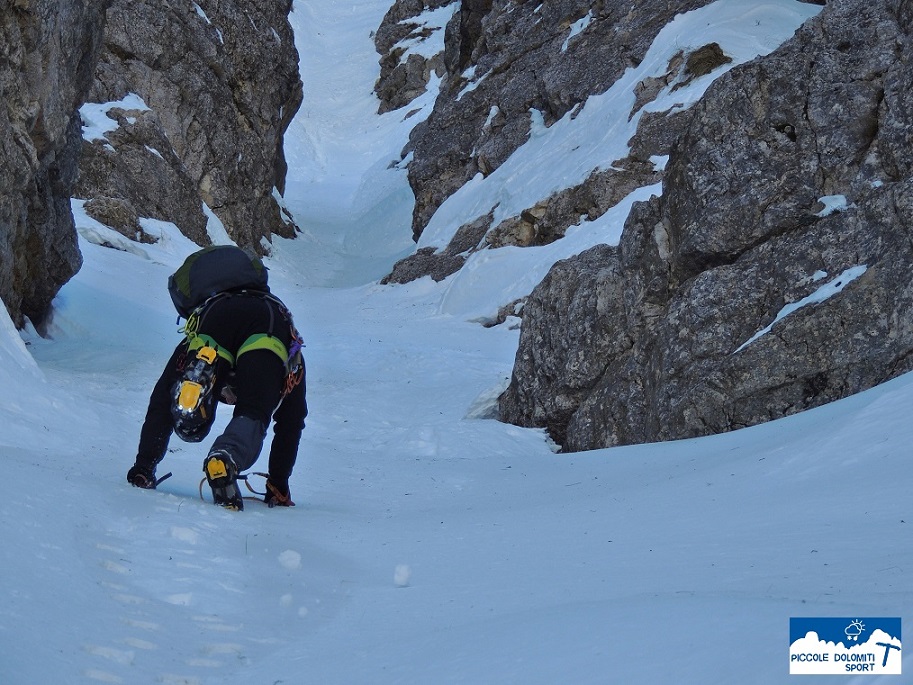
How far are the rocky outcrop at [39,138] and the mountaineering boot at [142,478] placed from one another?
7468 mm

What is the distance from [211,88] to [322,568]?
34348 mm

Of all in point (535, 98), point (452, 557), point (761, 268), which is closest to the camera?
point (452, 557)

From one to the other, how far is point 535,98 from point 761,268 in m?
22.8

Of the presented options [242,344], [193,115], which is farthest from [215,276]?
[193,115]

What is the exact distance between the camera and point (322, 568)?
3.94 meters

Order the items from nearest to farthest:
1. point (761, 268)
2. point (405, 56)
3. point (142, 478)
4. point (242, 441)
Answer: point (242, 441)
point (142, 478)
point (761, 268)
point (405, 56)

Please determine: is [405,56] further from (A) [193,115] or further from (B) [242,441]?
(B) [242,441]

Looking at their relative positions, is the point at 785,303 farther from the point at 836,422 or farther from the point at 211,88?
the point at 211,88

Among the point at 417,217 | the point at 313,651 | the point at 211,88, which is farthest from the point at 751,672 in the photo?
the point at 211,88

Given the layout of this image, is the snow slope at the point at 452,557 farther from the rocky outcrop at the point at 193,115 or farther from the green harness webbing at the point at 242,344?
the rocky outcrop at the point at 193,115

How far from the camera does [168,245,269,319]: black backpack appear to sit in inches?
215

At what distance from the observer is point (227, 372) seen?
5324mm

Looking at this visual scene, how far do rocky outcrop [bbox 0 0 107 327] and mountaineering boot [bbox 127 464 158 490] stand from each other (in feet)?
24.5

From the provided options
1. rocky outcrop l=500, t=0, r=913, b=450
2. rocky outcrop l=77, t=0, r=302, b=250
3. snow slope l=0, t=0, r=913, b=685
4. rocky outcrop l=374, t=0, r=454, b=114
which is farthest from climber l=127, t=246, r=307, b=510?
rocky outcrop l=374, t=0, r=454, b=114
